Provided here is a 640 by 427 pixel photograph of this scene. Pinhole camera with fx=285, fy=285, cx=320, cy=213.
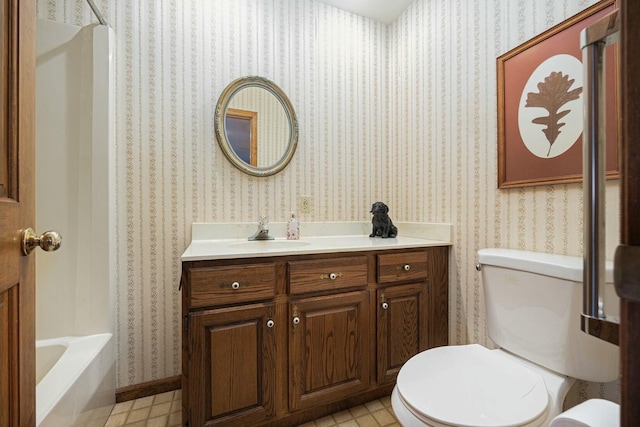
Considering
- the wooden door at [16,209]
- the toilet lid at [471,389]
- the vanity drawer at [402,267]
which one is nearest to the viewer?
the wooden door at [16,209]

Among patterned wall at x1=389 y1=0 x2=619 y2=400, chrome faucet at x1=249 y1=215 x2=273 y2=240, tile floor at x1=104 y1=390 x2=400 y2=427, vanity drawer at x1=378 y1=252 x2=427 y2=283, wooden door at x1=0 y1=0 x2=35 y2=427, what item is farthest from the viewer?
chrome faucet at x1=249 y1=215 x2=273 y2=240

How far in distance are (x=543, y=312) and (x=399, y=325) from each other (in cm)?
65

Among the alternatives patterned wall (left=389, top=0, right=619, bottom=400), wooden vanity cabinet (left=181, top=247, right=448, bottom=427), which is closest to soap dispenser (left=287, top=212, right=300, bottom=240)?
wooden vanity cabinet (left=181, top=247, right=448, bottom=427)

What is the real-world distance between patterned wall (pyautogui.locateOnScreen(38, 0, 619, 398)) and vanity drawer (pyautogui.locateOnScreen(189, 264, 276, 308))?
2.01 ft

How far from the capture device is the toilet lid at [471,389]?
0.78 meters

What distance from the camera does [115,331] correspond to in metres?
1.52

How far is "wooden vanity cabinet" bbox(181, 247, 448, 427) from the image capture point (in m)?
1.14

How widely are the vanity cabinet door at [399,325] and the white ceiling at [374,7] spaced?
1.89 m

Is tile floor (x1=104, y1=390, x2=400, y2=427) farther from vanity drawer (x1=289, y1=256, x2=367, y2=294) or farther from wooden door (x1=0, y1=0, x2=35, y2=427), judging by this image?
wooden door (x1=0, y1=0, x2=35, y2=427)

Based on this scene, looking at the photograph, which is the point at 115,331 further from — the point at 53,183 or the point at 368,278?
the point at 368,278

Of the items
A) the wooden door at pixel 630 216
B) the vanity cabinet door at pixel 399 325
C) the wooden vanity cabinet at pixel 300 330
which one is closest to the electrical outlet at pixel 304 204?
the wooden vanity cabinet at pixel 300 330

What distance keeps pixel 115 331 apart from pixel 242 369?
0.83m

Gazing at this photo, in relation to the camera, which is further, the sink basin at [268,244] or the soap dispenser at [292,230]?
the soap dispenser at [292,230]

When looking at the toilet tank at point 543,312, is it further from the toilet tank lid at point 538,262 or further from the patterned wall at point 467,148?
the patterned wall at point 467,148
